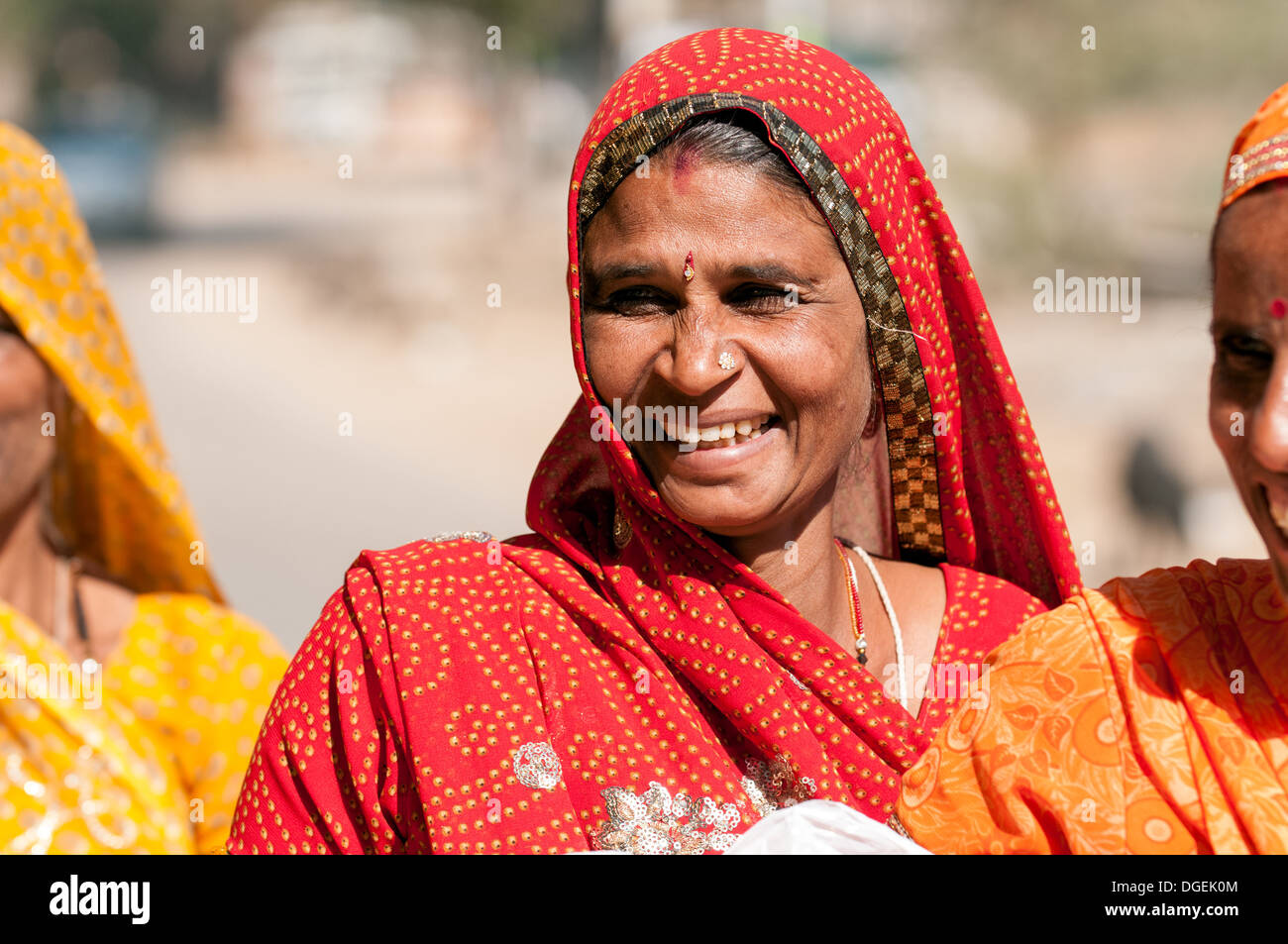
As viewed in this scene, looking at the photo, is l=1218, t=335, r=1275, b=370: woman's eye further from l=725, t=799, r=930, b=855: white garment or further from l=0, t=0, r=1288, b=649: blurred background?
l=0, t=0, r=1288, b=649: blurred background

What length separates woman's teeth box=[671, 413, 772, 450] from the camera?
2.21 meters

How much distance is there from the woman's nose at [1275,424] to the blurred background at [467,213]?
3834 mm

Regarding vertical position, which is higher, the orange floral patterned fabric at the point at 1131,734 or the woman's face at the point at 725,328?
the woman's face at the point at 725,328

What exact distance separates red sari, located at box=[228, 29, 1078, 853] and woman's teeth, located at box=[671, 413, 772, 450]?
12 cm

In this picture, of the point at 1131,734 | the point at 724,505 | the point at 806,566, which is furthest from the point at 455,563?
the point at 1131,734

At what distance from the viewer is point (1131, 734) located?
6.14 feet

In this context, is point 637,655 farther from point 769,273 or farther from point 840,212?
point 840,212

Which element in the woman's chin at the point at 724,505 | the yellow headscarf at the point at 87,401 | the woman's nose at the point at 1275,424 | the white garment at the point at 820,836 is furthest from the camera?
the yellow headscarf at the point at 87,401

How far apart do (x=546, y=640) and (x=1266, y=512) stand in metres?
1.11

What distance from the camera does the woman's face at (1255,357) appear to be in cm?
161

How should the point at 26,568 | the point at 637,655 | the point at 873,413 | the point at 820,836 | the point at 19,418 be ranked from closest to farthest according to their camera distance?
the point at 820,836 → the point at 637,655 → the point at 873,413 → the point at 19,418 → the point at 26,568

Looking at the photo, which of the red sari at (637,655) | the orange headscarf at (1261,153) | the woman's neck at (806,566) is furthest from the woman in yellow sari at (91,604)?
the orange headscarf at (1261,153)

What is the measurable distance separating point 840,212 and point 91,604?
2.03 metres

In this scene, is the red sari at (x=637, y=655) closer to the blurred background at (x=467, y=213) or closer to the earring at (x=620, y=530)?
the earring at (x=620, y=530)
